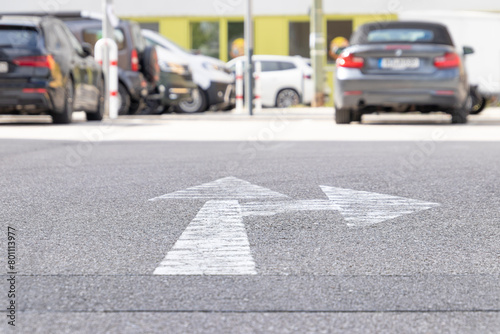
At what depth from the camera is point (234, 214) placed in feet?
20.6

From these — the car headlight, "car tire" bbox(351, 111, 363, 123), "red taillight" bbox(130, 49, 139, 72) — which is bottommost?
"car tire" bbox(351, 111, 363, 123)

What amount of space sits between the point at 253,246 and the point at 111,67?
1502cm

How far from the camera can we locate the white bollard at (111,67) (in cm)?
1991

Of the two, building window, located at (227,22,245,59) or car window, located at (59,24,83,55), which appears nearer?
car window, located at (59,24,83,55)

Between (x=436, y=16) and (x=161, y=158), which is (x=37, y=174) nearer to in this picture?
(x=161, y=158)

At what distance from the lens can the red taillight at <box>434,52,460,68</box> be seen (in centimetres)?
1640

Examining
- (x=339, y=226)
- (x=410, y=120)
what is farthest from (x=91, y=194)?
(x=410, y=120)

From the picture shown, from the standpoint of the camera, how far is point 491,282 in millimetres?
4348

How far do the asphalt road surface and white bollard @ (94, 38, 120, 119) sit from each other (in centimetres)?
996

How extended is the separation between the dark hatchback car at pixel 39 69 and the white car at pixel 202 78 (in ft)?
19.1

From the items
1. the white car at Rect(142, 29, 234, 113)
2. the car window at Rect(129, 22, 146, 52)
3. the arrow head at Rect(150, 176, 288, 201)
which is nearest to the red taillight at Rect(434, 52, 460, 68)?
the car window at Rect(129, 22, 146, 52)

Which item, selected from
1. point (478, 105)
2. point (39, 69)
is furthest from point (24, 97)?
point (478, 105)

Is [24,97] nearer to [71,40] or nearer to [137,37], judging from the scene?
[71,40]

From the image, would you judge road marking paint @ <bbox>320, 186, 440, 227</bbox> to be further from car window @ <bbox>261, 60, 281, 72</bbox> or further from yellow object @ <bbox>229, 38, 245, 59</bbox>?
yellow object @ <bbox>229, 38, 245, 59</bbox>
